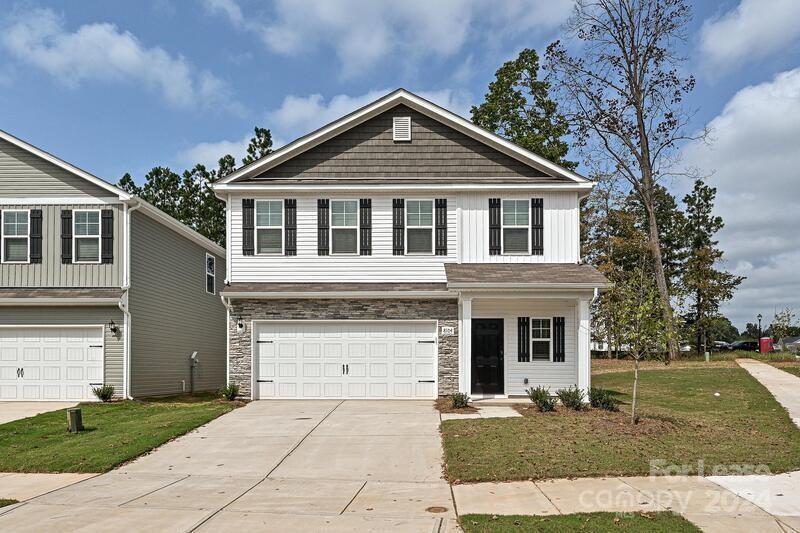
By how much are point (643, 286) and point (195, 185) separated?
106 feet

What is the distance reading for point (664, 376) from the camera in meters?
24.3

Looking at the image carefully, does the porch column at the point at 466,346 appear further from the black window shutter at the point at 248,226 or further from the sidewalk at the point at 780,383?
the sidewalk at the point at 780,383

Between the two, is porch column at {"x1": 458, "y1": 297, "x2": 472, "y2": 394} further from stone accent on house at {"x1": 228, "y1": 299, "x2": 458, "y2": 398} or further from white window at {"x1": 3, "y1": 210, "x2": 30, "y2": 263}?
white window at {"x1": 3, "y1": 210, "x2": 30, "y2": 263}

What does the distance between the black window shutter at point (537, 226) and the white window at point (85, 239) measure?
40.5ft

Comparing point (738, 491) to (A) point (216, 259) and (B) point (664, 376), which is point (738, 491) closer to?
(B) point (664, 376)

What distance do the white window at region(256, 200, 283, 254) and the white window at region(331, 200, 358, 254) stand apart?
4.88 ft

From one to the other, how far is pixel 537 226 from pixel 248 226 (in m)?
8.09

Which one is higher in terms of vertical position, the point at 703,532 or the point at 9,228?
the point at 9,228

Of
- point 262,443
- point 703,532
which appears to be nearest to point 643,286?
point 703,532

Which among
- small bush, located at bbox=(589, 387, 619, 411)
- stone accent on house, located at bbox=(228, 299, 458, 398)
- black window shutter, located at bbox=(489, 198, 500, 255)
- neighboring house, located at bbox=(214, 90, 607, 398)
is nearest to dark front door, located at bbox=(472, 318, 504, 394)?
neighboring house, located at bbox=(214, 90, 607, 398)

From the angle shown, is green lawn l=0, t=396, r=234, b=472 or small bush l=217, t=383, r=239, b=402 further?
small bush l=217, t=383, r=239, b=402

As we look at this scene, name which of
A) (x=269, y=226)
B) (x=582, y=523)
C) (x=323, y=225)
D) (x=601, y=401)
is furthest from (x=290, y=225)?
(x=582, y=523)

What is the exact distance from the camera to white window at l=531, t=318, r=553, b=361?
60.1 feet

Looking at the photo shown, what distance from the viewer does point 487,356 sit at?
60.7 ft
